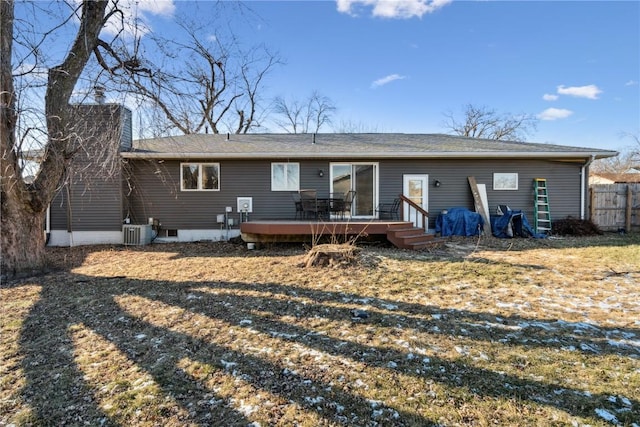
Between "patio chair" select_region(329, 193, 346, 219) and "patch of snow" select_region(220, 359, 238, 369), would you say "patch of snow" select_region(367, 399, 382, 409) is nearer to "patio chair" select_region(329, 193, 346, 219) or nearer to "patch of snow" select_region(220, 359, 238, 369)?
"patch of snow" select_region(220, 359, 238, 369)

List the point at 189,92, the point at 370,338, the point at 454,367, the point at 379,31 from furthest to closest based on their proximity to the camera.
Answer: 1. the point at 379,31
2. the point at 189,92
3. the point at 370,338
4. the point at 454,367

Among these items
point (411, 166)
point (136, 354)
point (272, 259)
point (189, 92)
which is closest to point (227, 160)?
point (189, 92)

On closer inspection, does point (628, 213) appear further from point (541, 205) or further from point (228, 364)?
point (228, 364)

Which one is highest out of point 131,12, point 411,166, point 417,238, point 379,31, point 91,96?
point 379,31

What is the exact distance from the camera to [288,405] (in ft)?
6.89

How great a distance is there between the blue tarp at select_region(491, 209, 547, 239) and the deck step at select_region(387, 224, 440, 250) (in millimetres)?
2814

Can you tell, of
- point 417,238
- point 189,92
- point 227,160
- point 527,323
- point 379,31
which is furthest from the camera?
point 379,31

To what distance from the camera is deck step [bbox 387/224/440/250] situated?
732 centimetres

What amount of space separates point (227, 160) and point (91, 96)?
4.23 meters

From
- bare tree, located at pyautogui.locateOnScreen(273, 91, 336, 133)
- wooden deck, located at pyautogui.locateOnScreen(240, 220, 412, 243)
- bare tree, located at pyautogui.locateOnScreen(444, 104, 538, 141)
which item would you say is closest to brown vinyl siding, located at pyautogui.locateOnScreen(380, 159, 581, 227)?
wooden deck, located at pyautogui.locateOnScreen(240, 220, 412, 243)

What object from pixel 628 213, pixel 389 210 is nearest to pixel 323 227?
pixel 389 210

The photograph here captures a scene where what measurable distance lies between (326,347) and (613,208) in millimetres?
12390

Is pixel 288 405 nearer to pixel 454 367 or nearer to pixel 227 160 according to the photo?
pixel 454 367

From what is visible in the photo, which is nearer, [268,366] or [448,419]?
[448,419]
